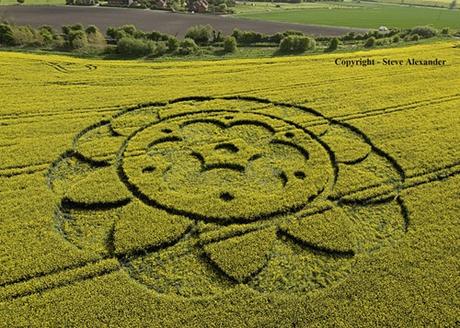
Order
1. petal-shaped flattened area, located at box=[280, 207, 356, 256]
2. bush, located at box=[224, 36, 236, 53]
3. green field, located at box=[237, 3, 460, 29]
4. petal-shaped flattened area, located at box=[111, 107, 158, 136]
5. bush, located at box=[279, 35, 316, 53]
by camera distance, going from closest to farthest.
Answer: petal-shaped flattened area, located at box=[280, 207, 356, 256]
petal-shaped flattened area, located at box=[111, 107, 158, 136]
bush, located at box=[224, 36, 236, 53]
bush, located at box=[279, 35, 316, 53]
green field, located at box=[237, 3, 460, 29]

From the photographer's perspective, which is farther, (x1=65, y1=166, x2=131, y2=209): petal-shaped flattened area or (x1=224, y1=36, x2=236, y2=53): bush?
(x1=224, y1=36, x2=236, y2=53): bush

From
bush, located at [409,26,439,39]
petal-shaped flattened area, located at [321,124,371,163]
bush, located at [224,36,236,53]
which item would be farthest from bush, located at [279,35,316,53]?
petal-shaped flattened area, located at [321,124,371,163]

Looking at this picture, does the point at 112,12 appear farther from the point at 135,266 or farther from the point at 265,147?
the point at 135,266

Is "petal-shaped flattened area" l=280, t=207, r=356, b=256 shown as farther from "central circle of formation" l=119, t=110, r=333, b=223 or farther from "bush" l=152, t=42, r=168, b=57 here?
"bush" l=152, t=42, r=168, b=57

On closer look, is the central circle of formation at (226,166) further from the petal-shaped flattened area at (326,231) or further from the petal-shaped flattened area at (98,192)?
the petal-shaped flattened area at (326,231)

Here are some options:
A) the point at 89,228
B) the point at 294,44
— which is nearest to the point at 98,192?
the point at 89,228

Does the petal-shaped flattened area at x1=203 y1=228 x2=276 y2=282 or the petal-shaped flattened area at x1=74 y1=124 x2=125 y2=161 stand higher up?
the petal-shaped flattened area at x1=74 y1=124 x2=125 y2=161
